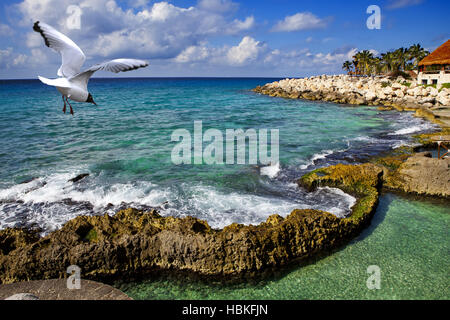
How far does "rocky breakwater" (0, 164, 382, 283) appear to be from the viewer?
6566 mm

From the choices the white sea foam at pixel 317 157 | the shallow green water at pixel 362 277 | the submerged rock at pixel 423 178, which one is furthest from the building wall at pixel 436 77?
the shallow green water at pixel 362 277

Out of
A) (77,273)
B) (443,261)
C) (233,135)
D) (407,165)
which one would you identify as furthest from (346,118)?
(77,273)

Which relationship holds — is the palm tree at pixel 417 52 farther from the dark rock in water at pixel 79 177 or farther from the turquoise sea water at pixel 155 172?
the dark rock in water at pixel 79 177

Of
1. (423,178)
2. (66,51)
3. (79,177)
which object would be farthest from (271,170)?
(66,51)

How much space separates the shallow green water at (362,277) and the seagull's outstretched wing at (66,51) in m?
4.63

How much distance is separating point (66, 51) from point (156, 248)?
450 centimetres

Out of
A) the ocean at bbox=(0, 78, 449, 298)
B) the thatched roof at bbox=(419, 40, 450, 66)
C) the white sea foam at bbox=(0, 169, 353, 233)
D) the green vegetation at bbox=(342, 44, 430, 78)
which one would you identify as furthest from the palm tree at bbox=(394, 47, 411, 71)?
the white sea foam at bbox=(0, 169, 353, 233)

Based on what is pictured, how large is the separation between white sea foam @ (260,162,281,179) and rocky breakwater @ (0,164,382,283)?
5.71 meters

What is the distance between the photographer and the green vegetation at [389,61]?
64125 millimetres

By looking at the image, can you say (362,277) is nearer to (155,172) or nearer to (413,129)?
(155,172)

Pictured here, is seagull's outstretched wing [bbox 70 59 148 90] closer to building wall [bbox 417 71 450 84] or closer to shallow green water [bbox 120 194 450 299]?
shallow green water [bbox 120 194 450 299]

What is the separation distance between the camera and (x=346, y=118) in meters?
29.7
